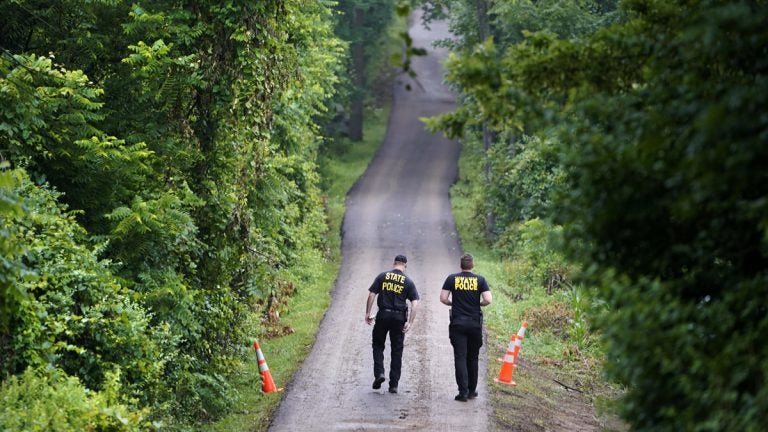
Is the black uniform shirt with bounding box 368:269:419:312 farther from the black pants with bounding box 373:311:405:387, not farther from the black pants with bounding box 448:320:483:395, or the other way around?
the black pants with bounding box 448:320:483:395

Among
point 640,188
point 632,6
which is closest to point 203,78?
point 632,6

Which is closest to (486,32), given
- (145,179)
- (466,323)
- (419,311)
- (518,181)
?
(518,181)

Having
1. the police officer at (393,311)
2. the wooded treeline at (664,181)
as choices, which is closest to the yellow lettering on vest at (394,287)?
the police officer at (393,311)

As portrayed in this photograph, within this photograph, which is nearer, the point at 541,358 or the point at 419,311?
the point at 541,358

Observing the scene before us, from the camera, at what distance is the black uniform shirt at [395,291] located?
587 inches

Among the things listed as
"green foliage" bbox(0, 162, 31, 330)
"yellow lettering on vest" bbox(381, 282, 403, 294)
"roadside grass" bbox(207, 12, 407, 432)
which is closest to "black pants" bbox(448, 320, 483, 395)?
"yellow lettering on vest" bbox(381, 282, 403, 294)

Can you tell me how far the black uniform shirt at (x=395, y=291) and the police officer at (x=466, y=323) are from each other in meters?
0.55

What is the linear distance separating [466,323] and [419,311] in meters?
7.95

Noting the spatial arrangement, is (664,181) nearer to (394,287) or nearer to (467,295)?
(467,295)

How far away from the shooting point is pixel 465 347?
14.6m

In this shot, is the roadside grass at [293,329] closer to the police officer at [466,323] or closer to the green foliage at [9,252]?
the police officer at [466,323]

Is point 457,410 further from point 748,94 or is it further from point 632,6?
point 748,94

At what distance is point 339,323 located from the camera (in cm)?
2106

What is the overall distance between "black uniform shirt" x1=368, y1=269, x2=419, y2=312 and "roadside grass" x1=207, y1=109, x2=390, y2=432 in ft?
6.91
